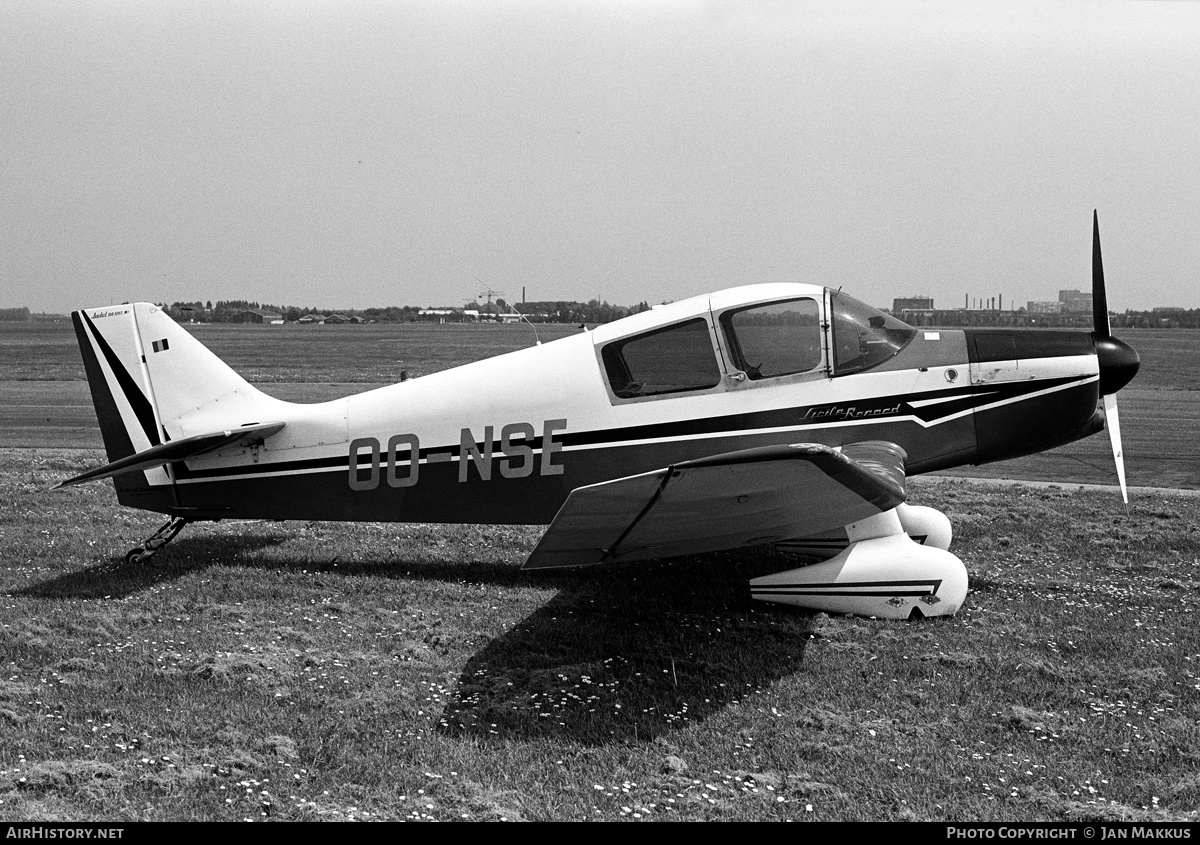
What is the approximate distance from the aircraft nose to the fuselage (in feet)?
0.56

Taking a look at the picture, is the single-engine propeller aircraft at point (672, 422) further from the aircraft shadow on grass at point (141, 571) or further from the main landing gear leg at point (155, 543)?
the aircraft shadow on grass at point (141, 571)

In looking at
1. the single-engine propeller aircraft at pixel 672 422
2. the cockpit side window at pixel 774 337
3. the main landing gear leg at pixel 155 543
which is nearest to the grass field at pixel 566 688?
the main landing gear leg at pixel 155 543

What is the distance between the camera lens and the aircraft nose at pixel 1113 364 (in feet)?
25.5

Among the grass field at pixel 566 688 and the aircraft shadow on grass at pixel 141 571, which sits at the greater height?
the aircraft shadow on grass at pixel 141 571

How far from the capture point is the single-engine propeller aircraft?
7273 mm

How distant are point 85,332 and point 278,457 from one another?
81.7 inches

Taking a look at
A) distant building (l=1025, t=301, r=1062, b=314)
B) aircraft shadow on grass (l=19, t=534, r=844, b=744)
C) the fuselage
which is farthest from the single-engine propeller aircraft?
distant building (l=1025, t=301, r=1062, b=314)

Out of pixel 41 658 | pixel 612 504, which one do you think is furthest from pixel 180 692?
pixel 612 504

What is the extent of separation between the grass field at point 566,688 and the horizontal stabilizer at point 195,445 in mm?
947

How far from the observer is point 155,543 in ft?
27.7

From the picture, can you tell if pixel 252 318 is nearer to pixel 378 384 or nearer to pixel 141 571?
pixel 378 384

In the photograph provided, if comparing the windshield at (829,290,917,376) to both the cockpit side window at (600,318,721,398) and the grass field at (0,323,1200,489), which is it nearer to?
the cockpit side window at (600,318,721,398)
